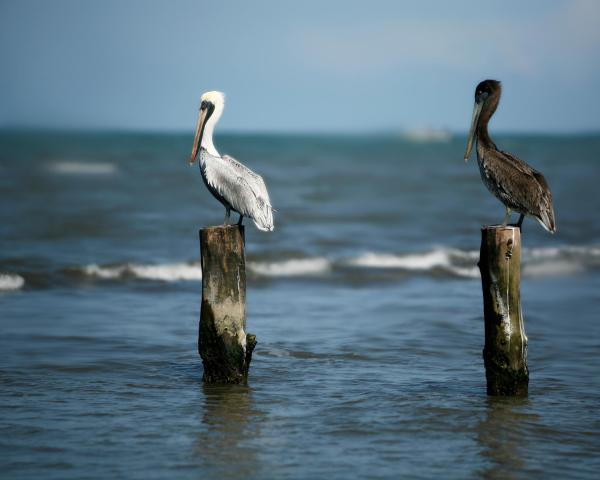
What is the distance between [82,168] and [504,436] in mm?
33349

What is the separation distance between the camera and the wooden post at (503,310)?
6.62 m

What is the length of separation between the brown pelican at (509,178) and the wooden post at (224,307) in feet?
6.73

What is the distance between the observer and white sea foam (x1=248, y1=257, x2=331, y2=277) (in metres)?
14.6

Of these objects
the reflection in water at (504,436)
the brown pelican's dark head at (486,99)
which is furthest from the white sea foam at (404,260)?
the reflection in water at (504,436)

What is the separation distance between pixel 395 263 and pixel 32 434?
9906mm

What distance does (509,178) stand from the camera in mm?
7520

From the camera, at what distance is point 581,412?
22.7 ft

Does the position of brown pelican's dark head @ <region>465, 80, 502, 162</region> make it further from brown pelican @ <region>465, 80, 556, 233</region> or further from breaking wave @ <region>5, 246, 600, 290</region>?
breaking wave @ <region>5, 246, 600, 290</region>

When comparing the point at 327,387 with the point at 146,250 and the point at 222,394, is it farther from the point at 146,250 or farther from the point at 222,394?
the point at 146,250

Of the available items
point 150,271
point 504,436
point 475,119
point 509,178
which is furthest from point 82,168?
point 504,436

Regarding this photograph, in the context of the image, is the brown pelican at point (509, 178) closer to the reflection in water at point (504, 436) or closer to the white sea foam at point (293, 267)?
the reflection in water at point (504, 436)

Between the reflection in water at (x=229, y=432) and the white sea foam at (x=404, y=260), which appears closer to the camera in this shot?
the reflection in water at (x=229, y=432)

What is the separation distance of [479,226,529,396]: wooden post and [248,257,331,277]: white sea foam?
7649mm

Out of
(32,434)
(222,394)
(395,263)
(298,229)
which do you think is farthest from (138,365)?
(298,229)
